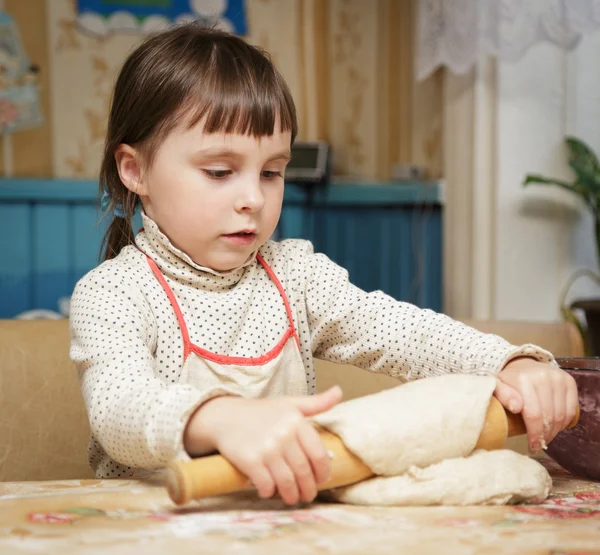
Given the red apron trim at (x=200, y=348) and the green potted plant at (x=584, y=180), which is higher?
the green potted plant at (x=584, y=180)

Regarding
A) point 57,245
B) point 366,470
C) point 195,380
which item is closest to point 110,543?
point 366,470

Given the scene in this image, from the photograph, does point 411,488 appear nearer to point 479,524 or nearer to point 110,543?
point 479,524

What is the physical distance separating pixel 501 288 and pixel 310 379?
1.39m

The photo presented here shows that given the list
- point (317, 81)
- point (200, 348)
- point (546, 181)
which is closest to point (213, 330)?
point (200, 348)

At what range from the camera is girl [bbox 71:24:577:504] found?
2.69 ft

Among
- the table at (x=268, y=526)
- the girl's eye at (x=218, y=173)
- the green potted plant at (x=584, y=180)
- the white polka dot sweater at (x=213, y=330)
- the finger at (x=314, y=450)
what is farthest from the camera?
the green potted plant at (x=584, y=180)

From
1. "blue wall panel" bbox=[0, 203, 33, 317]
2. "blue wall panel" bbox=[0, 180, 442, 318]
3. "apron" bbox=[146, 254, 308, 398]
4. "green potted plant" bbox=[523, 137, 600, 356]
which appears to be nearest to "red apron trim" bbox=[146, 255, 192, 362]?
"apron" bbox=[146, 254, 308, 398]

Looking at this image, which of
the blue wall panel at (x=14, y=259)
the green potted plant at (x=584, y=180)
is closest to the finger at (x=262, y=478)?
the green potted plant at (x=584, y=180)

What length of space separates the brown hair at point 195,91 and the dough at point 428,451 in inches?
15.0

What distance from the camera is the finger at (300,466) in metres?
0.60

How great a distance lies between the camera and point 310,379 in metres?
1.10

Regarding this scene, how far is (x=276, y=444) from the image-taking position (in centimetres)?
59

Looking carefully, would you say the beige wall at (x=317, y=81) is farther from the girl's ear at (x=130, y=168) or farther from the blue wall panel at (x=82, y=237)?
the girl's ear at (x=130, y=168)

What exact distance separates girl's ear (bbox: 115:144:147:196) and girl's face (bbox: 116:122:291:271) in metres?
0.03
